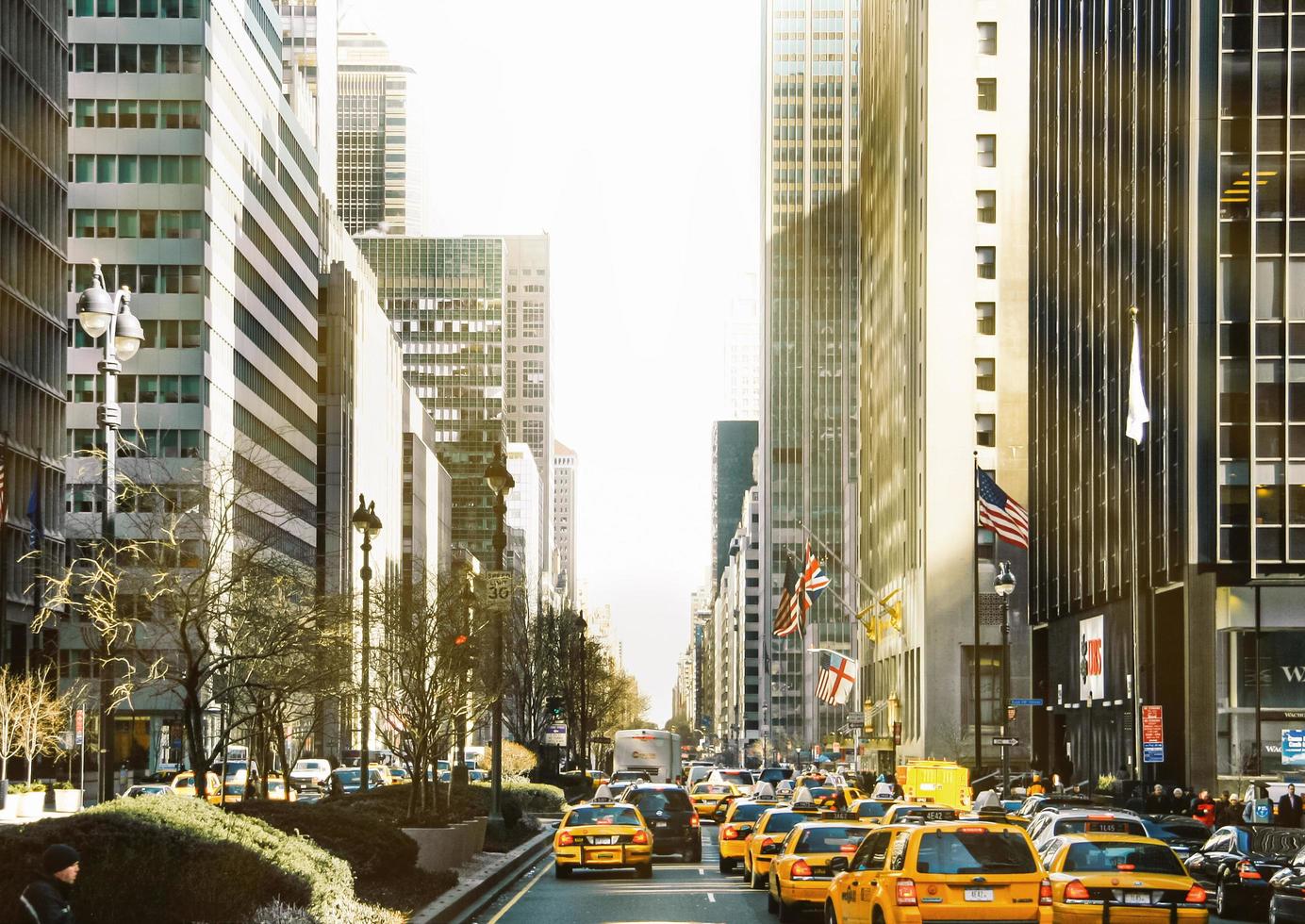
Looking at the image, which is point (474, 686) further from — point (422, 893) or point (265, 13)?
point (265, 13)

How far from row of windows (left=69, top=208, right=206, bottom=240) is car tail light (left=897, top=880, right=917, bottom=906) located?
86.7 m

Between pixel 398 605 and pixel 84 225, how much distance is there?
55590mm

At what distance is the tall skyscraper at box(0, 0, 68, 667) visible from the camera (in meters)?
72.1

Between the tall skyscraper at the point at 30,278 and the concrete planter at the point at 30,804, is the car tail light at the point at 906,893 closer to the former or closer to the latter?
the concrete planter at the point at 30,804

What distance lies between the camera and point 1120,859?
23109 millimetres

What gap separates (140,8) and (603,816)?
248 feet

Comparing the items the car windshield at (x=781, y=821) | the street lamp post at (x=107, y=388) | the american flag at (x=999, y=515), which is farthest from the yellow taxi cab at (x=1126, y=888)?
the american flag at (x=999, y=515)

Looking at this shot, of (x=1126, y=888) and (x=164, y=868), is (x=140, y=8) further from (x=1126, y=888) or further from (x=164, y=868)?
(x=164, y=868)

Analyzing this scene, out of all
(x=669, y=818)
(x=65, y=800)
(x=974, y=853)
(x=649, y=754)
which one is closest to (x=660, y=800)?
(x=669, y=818)

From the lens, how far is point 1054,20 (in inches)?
3317

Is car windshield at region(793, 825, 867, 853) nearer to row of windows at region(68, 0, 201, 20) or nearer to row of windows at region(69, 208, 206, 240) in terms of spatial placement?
row of windows at region(69, 208, 206, 240)

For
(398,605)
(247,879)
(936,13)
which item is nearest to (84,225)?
(936,13)

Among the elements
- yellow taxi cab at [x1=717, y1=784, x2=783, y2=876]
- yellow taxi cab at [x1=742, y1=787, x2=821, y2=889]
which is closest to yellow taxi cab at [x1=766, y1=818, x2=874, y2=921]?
yellow taxi cab at [x1=742, y1=787, x2=821, y2=889]

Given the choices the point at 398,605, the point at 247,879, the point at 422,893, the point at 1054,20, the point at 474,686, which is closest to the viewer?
the point at 247,879
